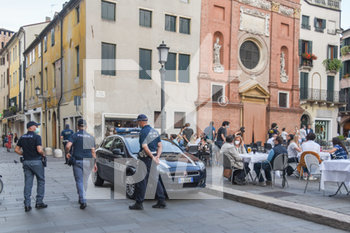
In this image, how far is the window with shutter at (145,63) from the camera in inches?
872

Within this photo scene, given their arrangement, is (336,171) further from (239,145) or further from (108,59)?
(108,59)

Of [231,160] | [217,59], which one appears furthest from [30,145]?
[217,59]

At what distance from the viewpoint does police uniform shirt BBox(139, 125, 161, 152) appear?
698cm

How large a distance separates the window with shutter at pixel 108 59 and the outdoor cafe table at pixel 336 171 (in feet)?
50.6

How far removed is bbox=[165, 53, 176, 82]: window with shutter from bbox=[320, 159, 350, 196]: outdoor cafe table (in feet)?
51.6

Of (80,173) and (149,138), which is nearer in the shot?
(149,138)

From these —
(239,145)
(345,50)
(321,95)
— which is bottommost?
(239,145)

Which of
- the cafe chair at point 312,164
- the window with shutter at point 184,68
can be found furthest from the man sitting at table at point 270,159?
the window with shutter at point 184,68

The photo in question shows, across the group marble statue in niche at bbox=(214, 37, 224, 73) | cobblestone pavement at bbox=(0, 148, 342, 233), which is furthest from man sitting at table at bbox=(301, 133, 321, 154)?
marble statue in niche at bbox=(214, 37, 224, 73)

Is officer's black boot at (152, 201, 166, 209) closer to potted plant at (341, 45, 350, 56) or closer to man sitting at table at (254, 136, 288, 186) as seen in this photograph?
man sitting at table at (254, 136, 288, 186)

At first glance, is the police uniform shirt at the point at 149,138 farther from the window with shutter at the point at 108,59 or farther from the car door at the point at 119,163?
the window with shutter at the point at 108,59

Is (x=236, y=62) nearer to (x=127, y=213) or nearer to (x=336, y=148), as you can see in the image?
(x=336, y=148)

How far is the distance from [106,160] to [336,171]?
5.51 m

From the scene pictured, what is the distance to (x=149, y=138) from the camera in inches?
276
